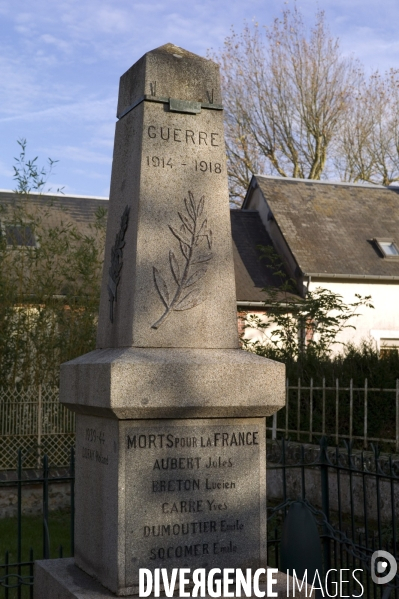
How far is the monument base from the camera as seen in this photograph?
3.85m

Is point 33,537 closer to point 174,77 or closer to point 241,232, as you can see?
point 174,77

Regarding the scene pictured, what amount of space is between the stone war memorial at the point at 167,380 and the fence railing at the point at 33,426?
752 centimetres

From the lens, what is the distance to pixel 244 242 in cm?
2033

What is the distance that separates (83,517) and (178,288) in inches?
51.1

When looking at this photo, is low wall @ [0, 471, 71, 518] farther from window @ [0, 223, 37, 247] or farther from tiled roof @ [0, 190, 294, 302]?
tiled roof @ [0, 190, 294, 302]

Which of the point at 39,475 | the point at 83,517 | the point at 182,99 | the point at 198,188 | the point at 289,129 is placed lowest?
the point at 39,475

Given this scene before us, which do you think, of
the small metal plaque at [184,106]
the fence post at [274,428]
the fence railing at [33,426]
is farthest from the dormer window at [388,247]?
the small metal plaque at [184,106]

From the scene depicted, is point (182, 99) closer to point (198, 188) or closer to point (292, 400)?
point (198, 188)

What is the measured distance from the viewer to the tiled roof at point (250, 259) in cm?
1833

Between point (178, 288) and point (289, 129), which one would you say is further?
point (289, 129)

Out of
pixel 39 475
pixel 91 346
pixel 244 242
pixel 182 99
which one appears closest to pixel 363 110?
pixel 244 242

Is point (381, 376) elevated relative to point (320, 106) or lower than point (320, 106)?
lower

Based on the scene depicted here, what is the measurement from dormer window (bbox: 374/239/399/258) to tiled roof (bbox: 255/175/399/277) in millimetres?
136

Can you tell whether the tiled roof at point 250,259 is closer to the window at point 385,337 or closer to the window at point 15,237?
the window at point 385,337
